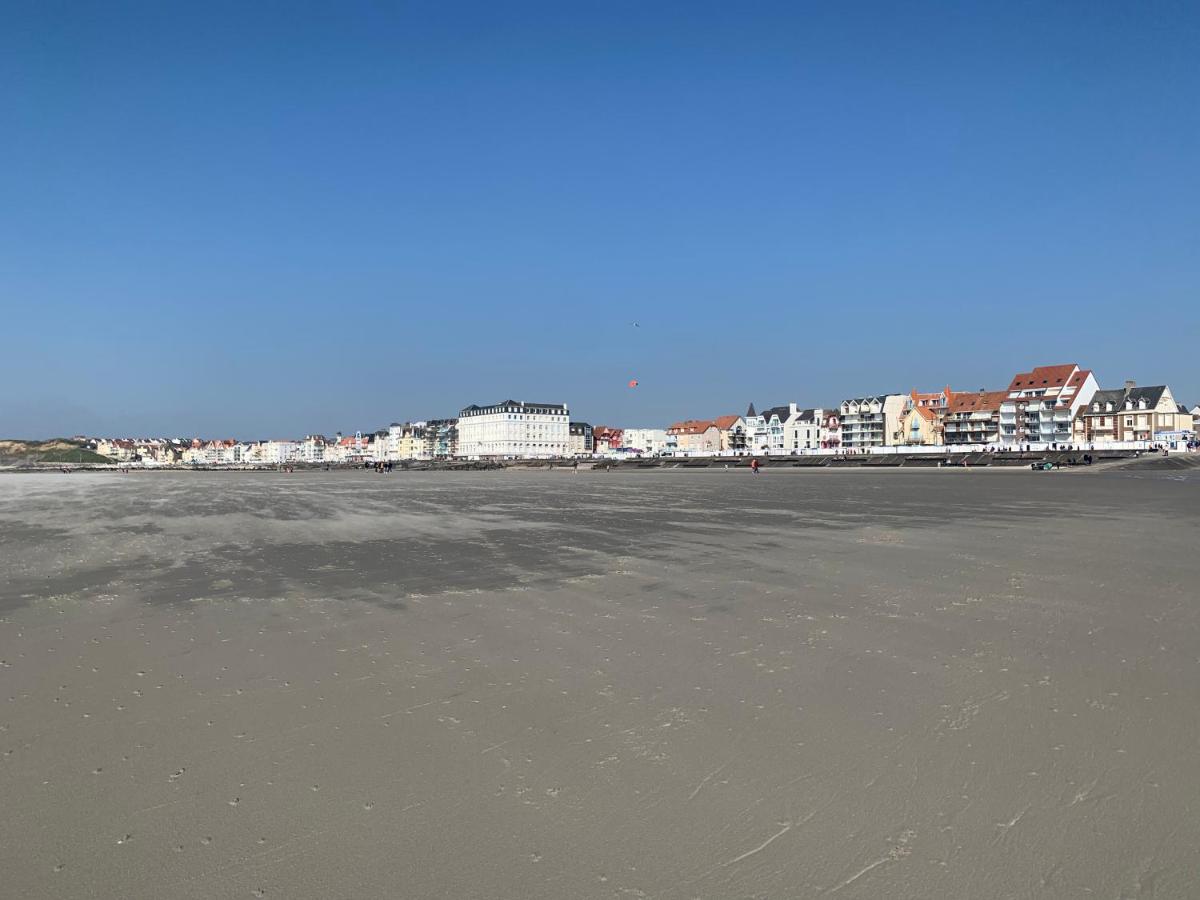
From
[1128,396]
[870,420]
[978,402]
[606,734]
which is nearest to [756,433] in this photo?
[870,420]

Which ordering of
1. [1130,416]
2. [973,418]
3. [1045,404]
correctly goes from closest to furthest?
[1130,416] < [1045,404] < [973,418]

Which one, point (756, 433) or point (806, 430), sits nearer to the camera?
point (806, 430)

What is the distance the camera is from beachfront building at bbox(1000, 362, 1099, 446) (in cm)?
11125

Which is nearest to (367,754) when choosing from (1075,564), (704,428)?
(1075,564)

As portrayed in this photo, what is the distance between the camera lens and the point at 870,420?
13500 cm

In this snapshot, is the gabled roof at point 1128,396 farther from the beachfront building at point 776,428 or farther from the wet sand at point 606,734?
the wet sand at point 606,734

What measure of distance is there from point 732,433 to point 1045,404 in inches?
2715

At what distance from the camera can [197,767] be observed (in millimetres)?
4180

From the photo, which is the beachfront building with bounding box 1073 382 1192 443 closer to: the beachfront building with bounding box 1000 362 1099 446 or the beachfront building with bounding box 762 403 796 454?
the beachfront building with bounding box 1000 362 1099 446

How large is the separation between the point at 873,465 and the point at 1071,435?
2047 inches

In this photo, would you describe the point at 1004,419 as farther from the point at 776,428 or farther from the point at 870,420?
the point at 776,428

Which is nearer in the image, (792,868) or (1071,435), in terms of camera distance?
(792,868)

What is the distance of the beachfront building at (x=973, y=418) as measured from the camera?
120000 mm

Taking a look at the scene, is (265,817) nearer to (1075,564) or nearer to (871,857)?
(871,857)
